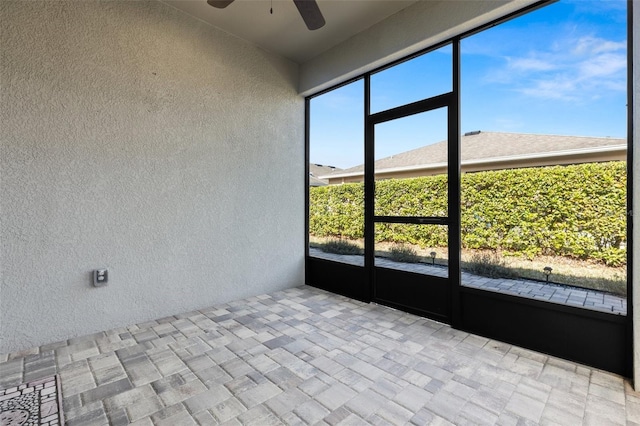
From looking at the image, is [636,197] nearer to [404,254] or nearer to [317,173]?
[404,254]

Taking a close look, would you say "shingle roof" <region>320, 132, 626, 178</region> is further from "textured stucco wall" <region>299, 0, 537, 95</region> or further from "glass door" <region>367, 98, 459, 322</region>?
"textured stucco wall" <region>299, 0, 537, 95</region>

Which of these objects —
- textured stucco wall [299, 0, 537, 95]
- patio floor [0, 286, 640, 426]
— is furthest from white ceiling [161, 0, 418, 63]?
patio floor [0, 286, 640, 426]

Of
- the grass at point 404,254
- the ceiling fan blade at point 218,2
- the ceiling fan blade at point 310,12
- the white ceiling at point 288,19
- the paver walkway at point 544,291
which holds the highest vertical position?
the white ceiling at point 288,19

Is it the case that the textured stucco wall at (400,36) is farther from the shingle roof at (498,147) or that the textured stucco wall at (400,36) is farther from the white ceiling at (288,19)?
the shingle roof at (498,147)

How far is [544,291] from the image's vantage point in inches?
98.6

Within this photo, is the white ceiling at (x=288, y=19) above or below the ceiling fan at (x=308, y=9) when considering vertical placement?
above

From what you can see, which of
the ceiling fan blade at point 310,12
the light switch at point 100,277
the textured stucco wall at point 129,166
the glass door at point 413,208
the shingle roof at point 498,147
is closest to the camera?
the ceiling fan blade at point 310,12

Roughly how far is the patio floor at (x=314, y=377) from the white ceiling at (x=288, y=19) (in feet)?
10.5

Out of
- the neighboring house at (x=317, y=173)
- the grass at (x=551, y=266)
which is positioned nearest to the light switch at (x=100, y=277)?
the neighboring house at (x=317, y=173)

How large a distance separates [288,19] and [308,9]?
136 cm

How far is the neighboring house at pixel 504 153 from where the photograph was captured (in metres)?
2.29

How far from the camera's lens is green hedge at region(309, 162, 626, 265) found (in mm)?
2234

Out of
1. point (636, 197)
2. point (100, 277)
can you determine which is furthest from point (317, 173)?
point (636, 197)

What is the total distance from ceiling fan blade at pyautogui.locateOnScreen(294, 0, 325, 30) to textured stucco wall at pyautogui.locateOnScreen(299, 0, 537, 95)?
3.86 ft
